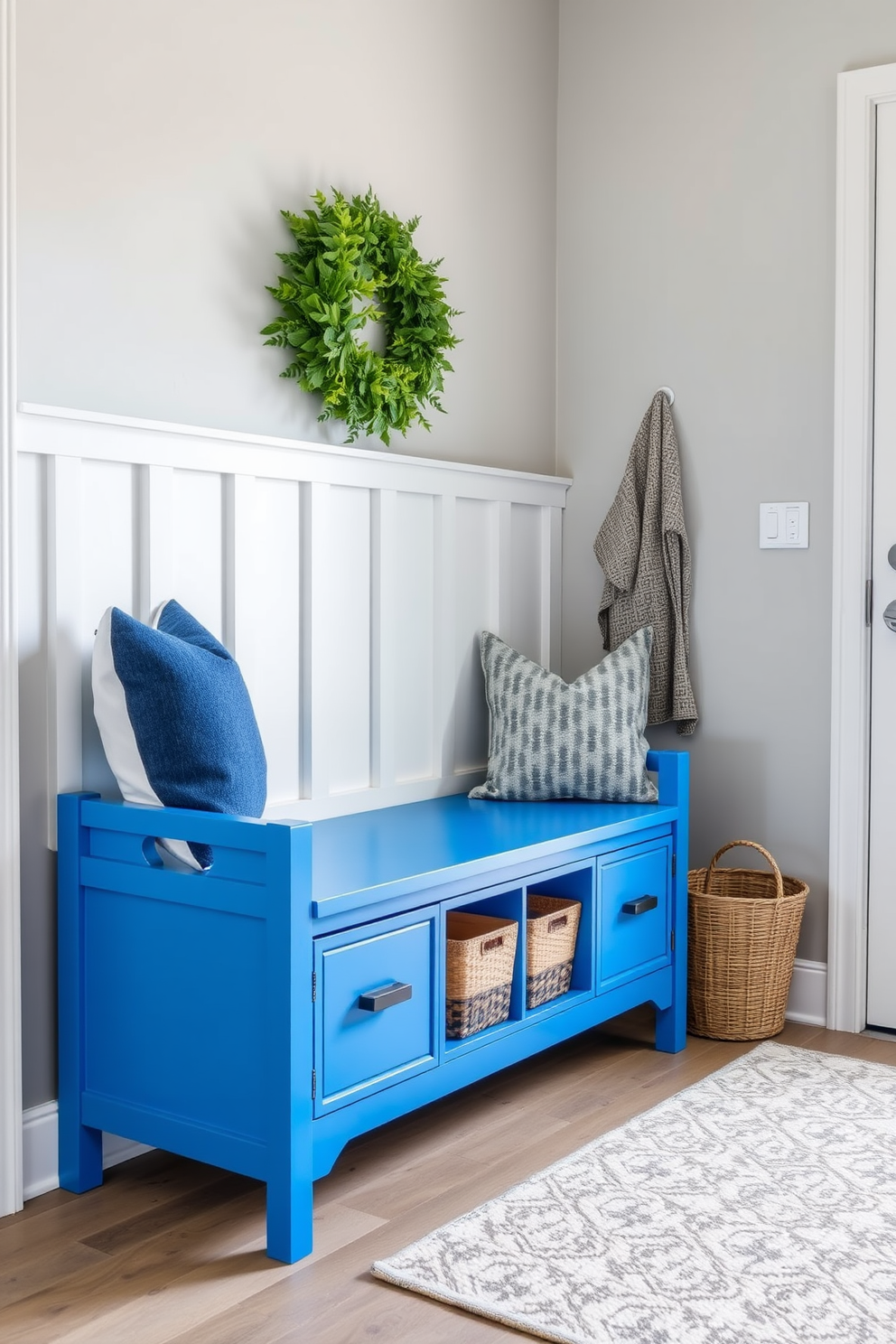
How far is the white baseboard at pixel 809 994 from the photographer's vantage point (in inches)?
114

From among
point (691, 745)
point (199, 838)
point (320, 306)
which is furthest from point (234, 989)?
point (691, 745)

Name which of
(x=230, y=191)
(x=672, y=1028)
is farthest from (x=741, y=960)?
(x=230, y=191)

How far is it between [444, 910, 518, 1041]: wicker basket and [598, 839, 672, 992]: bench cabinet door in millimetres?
295

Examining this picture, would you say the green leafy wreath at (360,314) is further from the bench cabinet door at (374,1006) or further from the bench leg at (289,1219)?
the bench leg at (289,1219)

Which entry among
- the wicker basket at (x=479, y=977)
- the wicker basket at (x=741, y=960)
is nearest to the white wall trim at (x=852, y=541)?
the wicker basket at (x=741, y=960)

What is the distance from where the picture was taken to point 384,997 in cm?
192

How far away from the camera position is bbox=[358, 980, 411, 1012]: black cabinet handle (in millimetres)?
1903

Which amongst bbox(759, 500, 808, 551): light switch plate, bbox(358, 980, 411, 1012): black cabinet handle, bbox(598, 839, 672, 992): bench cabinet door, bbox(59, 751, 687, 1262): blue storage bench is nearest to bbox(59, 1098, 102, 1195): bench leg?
bbox(59, 751, 687, 1262): blue storage bench

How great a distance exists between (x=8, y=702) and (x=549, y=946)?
1.05m

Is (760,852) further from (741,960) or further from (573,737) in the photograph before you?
(573,737)

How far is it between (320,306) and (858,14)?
142 cm

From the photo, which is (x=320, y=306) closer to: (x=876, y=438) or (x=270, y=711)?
(x=270, y=711)

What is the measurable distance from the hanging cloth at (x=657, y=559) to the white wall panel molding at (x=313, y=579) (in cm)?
21

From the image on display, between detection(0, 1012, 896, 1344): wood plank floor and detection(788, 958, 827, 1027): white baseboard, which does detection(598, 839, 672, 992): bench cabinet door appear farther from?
detection(788, 958, 827, 1027): white baseboard
